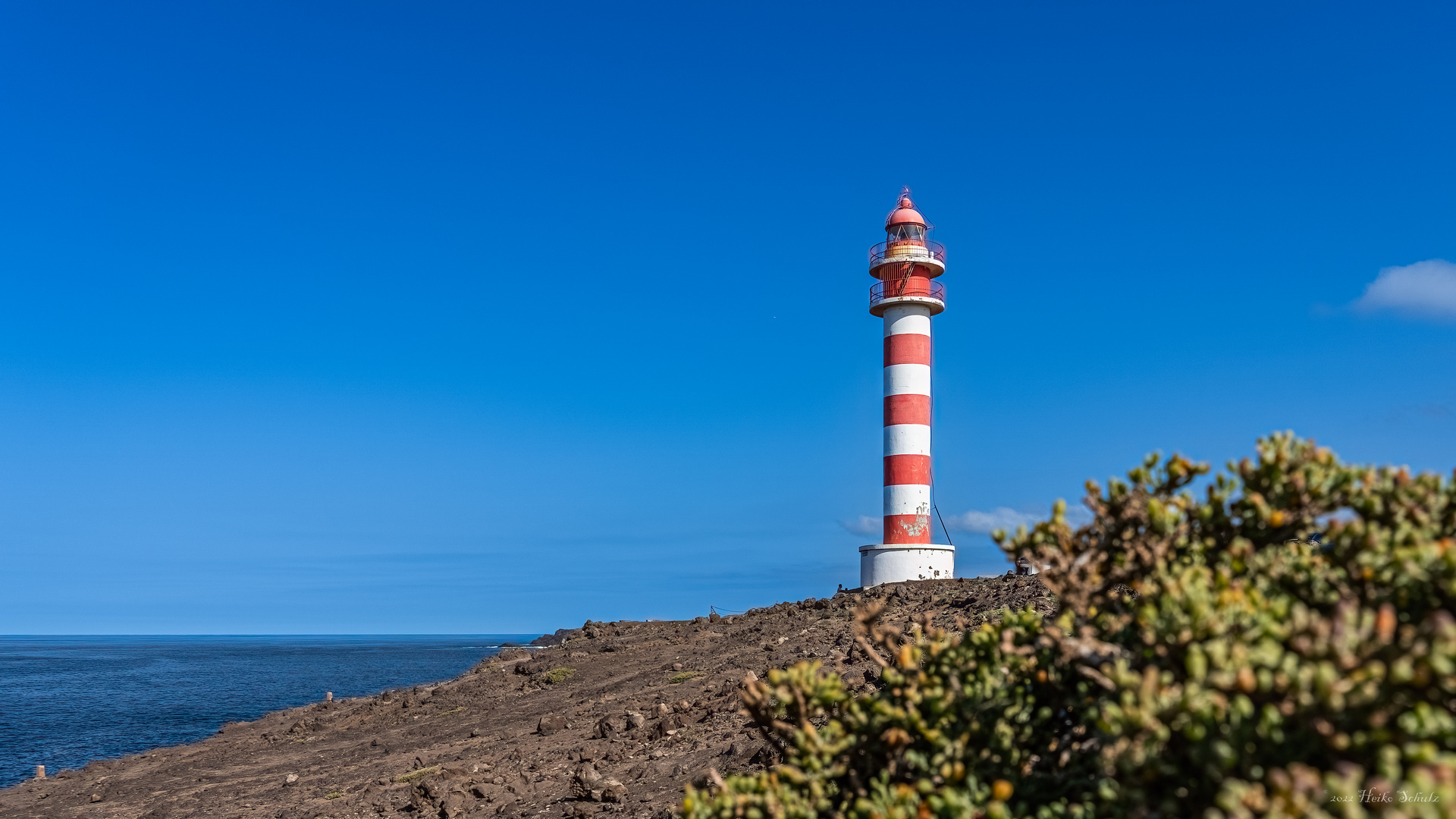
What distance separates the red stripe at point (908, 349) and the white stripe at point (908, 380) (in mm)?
161

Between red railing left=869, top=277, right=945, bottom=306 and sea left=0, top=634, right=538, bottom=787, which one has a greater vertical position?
red railing left=869, top=277, right=945, bottom=306

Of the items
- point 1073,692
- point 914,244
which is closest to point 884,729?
point 1073,692

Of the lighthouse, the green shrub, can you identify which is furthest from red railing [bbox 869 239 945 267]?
the green shrub

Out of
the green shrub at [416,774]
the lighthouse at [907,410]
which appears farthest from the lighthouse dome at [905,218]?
the green shrub at [416,774]

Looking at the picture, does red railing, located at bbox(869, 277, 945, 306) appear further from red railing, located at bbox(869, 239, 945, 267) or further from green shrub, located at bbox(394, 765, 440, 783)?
green shrub, located at bbox(394, 765, 440, 783)

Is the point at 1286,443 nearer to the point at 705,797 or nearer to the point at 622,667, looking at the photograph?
the point at 705,797

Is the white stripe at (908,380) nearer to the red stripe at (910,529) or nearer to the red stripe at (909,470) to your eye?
the red stripe at (909,470)

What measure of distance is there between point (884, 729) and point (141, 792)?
20181mm

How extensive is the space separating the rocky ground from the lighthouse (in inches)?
82.7

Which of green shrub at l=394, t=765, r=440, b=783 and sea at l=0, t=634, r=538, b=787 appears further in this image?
sea at l=0, t=634, r=538, b=787

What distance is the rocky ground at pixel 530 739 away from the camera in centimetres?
1293

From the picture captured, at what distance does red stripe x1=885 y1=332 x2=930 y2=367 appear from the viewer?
95.9 ft

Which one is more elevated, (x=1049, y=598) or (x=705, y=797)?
(x=1049, y=598)

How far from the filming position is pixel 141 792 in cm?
1952
